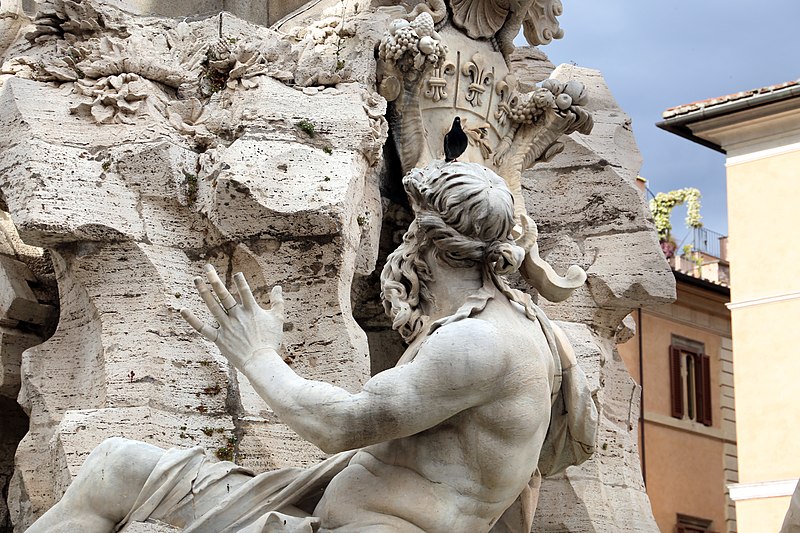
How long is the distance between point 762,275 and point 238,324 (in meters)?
18.0

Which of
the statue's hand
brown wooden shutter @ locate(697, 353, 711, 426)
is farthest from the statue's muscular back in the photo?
brown wooden shutter @ locate(697, 353, 711, 426)

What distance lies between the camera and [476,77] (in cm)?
850

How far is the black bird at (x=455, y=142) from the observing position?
310 inches

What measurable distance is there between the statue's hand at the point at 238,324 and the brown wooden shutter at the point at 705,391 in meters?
20.0

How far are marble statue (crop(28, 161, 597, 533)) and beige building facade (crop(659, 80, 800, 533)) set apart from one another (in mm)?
16170

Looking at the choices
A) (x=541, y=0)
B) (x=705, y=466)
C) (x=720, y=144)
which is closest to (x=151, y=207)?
(x=541, y=0)

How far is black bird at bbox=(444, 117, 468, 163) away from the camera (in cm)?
788

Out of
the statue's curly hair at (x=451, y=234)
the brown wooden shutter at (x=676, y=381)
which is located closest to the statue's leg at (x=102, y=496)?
the statue's curly hair at (x=451, y=234)

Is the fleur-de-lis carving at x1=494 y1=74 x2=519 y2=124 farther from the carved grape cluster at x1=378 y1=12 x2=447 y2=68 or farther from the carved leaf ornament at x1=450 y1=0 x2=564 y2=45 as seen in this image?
the carved grape cluster at x1=378 y1=12 x2=447 y2=68

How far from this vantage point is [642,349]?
80.5 ft

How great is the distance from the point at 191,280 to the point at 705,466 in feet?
62.1

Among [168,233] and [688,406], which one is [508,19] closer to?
[168,233]

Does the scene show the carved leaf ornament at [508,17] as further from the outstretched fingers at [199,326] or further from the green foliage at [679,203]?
Result: the green foliage at [679,203]

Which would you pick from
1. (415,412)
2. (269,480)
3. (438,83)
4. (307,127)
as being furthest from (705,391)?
(415,412)
